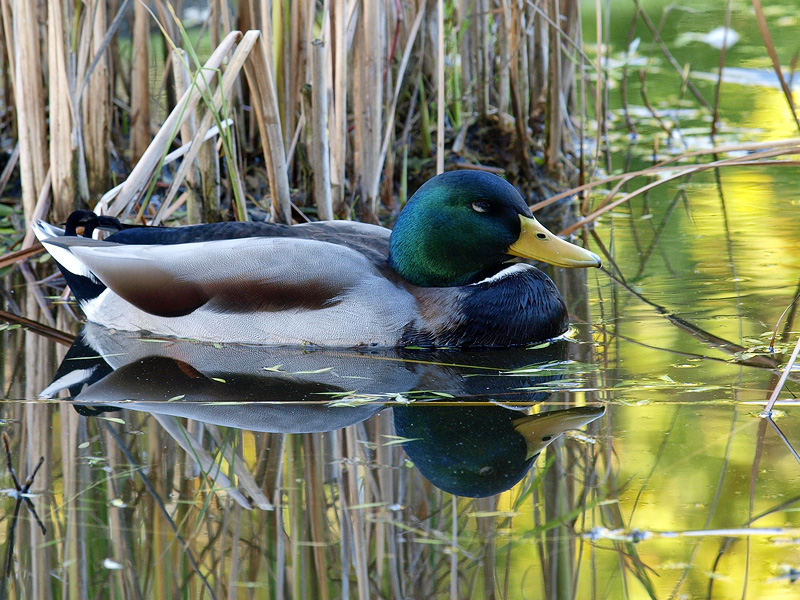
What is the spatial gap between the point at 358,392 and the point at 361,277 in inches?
29.2

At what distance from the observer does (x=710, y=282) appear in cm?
539

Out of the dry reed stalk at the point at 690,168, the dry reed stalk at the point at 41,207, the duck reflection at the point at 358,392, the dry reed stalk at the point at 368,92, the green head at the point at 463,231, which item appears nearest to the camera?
the duck reflection at the point at 358,392

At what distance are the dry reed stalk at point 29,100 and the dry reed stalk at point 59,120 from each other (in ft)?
0.27

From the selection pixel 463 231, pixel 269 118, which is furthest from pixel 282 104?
pixel 463 231

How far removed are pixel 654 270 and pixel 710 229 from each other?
87 centimetres

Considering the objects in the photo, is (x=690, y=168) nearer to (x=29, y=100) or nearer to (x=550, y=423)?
(x=550, y=423)

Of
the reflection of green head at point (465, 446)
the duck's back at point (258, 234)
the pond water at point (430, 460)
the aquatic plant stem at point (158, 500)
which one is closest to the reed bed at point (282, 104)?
the duck's back at point (258, 234)

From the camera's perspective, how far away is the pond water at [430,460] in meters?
2.72

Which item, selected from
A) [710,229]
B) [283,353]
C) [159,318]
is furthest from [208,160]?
[710,229]

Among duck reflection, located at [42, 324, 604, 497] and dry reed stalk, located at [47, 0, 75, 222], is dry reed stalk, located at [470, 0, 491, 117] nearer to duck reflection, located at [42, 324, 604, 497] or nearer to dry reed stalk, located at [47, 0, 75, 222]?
dry reed stalk, located at [47, 0, 75, 222]

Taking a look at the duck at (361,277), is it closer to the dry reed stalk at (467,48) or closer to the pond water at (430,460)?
the pond water at (430,460)

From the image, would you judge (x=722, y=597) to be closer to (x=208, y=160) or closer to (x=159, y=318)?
(x=159, y=318)

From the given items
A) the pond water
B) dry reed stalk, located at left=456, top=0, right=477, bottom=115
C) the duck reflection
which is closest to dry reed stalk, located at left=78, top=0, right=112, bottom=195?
the pond water

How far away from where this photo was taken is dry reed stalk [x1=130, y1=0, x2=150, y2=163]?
6.64 meters
